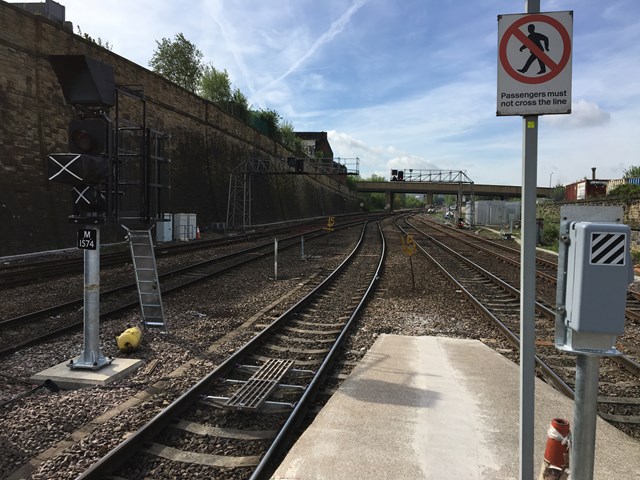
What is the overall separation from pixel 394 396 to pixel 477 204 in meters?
48.4

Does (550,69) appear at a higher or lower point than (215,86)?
lower

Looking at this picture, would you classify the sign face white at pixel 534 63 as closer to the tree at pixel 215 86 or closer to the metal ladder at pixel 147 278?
the metal ladder at pixel 147 278

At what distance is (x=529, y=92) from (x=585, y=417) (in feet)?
5.75

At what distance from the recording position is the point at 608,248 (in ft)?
7.30

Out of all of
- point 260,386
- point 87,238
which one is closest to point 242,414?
point 260,386

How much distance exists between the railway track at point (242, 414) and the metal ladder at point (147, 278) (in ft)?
6.58

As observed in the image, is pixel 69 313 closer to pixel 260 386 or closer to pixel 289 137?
pixel 260 386

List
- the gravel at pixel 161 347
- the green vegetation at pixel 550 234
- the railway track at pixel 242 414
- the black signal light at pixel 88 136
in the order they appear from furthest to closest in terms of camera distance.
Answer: the green vegetation at pixel 550 234, the black signal light at pixel 88 136, the gravel at pixel 161 347, the railway track at pixel 242 414

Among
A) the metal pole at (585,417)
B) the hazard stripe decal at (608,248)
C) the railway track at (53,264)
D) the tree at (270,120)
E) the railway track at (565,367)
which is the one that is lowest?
the railway track at (565,367)

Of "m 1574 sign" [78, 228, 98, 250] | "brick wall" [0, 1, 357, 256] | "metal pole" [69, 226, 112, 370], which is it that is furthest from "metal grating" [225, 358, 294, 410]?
"brick wall" [0, 1, 357, 256]

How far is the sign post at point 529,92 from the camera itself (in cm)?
→ 254

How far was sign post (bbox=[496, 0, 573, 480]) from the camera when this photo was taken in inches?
100

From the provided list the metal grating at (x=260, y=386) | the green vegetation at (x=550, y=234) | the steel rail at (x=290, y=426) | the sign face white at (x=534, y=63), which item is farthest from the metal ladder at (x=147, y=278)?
the green vegetation at (x=550, y=234)

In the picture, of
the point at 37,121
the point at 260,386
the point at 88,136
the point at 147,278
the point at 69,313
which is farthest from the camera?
the point at 37,121
